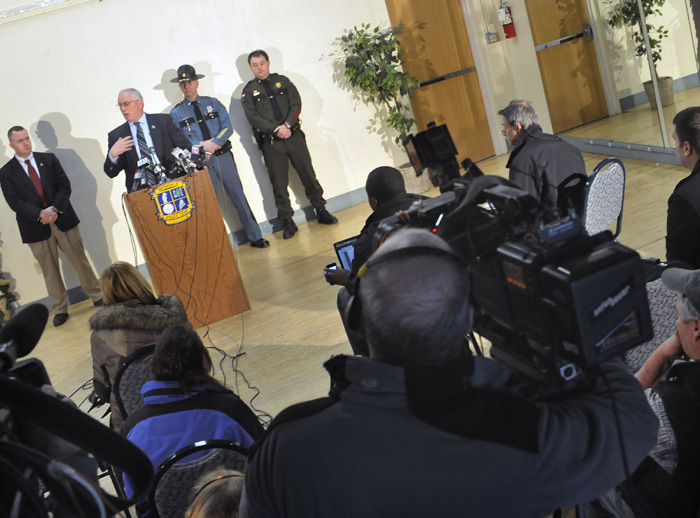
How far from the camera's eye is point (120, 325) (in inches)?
121

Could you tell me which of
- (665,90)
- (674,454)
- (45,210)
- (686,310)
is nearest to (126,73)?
(45,210)

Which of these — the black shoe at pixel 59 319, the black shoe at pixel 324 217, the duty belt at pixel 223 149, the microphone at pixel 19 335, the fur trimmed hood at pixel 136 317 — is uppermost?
the duty belt at pixel 223 149

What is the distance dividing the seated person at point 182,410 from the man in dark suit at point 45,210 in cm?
453

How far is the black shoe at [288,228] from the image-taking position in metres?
7.50

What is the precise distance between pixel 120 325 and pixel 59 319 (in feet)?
13.0

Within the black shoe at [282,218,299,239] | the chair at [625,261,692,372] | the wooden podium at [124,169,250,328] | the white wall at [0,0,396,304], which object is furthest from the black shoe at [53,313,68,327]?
the chair at [625,261,692,372]

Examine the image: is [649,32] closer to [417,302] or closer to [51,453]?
[417,302]

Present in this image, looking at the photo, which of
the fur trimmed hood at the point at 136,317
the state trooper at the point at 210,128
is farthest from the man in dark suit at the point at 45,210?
the fur trimmed hood at the point at 136,317

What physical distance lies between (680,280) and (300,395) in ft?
8.28

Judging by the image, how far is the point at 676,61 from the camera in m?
6.16

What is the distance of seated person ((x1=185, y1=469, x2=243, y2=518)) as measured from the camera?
1769 millimetres

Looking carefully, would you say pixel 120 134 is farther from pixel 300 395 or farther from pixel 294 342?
pixel 300 395

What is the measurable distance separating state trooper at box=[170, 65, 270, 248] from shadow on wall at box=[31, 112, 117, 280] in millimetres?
966

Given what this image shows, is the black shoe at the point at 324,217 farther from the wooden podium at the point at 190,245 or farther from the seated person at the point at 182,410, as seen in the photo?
the seated person at the point at 182,410
